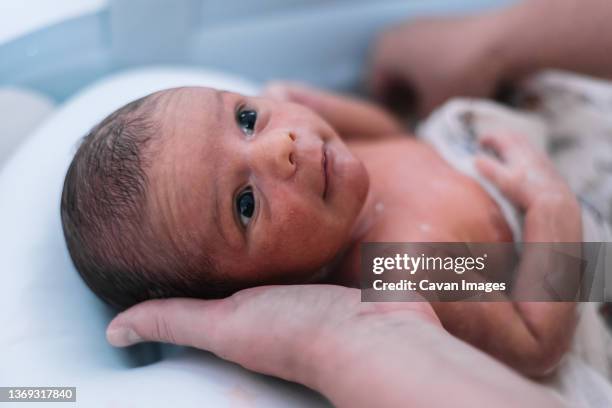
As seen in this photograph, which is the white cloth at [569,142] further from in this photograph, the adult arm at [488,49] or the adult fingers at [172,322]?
the adult fingers at [172,322]

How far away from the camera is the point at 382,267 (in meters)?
0.89

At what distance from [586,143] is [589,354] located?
476 millimetres

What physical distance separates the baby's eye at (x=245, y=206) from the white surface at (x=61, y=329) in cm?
20

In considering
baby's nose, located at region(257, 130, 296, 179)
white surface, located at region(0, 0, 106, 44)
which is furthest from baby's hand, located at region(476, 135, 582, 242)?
white surface, located at region(0, 0, 106, 44)

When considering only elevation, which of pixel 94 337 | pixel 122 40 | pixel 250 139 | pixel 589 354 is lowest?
pixel 589 354

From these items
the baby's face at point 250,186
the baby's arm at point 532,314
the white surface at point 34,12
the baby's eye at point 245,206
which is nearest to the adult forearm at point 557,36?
the baby's arm at point 532,314

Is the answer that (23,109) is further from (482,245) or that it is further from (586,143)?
(586,143)

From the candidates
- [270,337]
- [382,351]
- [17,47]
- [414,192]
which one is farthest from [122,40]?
[382,351]

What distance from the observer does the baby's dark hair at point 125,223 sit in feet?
2.58

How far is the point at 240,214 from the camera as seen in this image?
84 cm

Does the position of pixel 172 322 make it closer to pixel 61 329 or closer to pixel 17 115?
pixel 61 329

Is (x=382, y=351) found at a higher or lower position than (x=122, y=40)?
lower

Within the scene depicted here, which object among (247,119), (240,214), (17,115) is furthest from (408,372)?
(17,115)

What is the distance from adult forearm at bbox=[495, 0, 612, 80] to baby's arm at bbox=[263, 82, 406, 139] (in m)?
0.31
